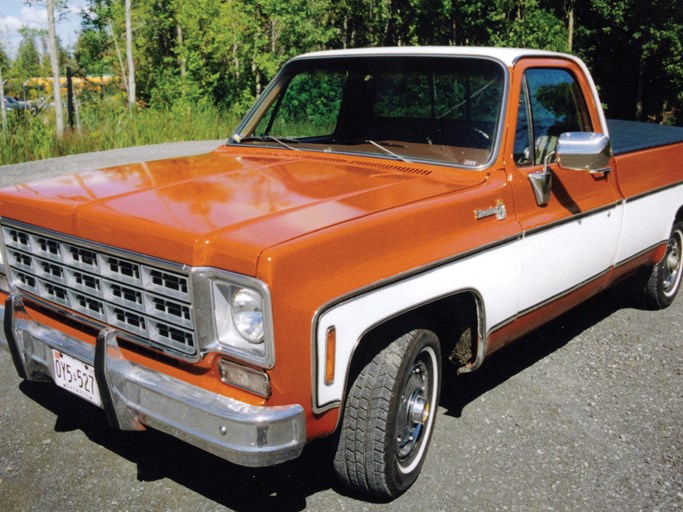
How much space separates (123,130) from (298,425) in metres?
12.8

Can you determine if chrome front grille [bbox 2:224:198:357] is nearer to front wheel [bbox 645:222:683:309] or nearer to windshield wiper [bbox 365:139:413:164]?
windshield wiper [bbox 365:139:413:164]

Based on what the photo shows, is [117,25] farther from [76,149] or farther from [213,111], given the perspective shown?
[76,149]

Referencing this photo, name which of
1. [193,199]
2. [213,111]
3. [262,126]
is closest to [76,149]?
[213,111]

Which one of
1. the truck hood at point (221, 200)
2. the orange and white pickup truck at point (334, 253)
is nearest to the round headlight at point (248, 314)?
the orange and white pickup truck at point (334, 253)

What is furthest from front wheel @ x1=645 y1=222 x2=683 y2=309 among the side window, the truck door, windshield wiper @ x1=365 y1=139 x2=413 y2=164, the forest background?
the forest background

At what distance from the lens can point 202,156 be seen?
4332 millimetres

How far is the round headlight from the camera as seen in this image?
2.52 metres

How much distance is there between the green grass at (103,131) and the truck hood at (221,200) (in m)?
9.55

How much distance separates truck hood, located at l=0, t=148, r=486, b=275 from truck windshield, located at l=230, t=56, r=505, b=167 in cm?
19

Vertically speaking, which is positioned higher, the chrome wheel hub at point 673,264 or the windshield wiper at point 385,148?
the windshield wiper at point 385,148

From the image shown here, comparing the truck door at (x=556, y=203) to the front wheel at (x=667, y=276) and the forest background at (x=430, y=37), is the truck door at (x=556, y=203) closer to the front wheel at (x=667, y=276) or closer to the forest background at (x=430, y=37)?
the front wheel at (x=667, y=276)

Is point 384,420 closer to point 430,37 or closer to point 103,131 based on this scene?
point 103,131

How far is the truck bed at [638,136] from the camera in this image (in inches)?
193

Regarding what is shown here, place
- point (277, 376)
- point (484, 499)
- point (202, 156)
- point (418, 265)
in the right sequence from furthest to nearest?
point (202, 156) < point (484, 499) < point (418, 265) < point (277, 376)
